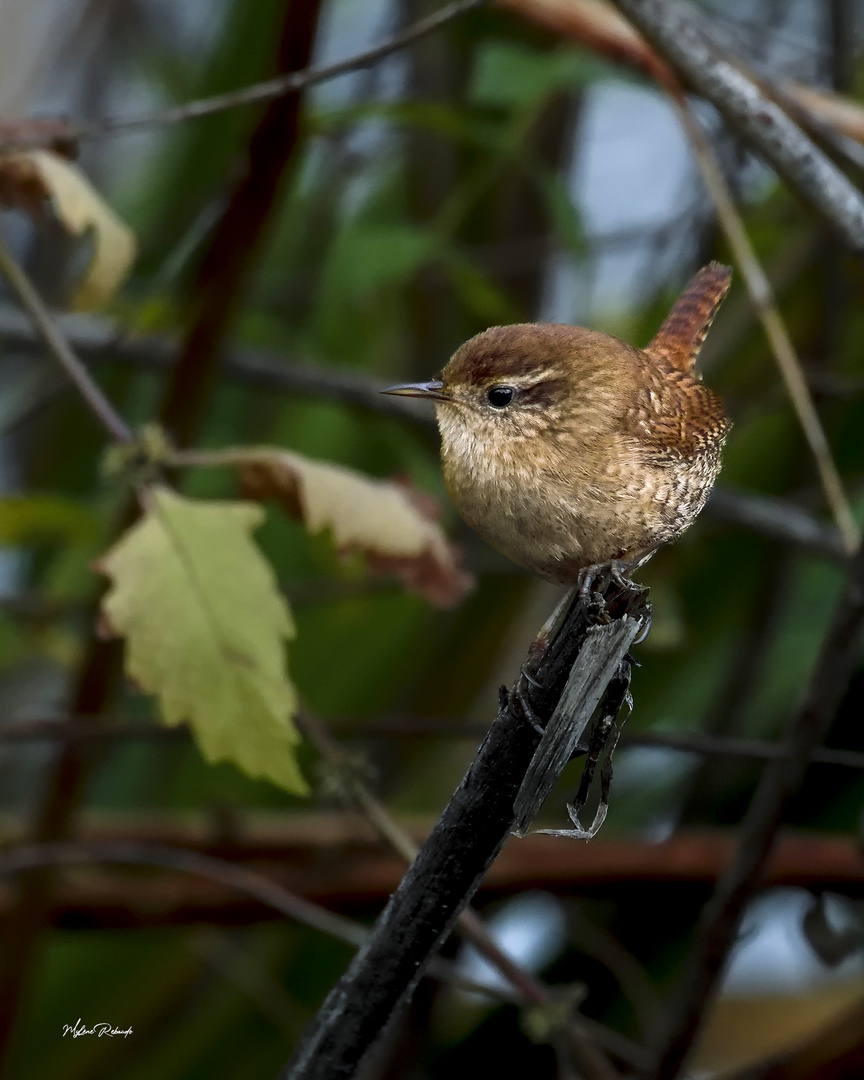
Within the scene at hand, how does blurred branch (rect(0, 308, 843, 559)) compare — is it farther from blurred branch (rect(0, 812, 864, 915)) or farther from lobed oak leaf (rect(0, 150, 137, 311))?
blurred branch (rect(0, 812, 864, 915))

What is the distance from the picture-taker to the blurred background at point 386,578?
8.12 feet

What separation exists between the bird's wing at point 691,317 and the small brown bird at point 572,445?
11 centimetres

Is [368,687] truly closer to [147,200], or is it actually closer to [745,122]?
[147,200]

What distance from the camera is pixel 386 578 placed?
280 cm

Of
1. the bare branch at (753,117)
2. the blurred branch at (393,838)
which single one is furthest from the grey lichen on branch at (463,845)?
the bare branch at (753,117)

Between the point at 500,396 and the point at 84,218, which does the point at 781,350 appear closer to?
the point at 500,396

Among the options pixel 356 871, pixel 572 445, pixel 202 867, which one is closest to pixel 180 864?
pixel 202 867

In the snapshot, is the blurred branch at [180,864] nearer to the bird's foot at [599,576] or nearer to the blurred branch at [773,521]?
the bird's foot at [599,576]

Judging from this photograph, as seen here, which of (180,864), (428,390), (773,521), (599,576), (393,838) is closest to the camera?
(599,576)

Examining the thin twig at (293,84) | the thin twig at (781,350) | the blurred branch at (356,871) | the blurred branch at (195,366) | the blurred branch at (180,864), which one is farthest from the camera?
the blurred branch at (356,871)

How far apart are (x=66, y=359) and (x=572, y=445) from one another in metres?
0.66

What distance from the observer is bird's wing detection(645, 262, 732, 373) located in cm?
194

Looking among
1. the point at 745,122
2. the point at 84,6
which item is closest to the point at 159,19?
the point at 84,6

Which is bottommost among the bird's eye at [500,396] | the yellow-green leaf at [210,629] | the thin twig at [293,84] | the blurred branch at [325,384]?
the yellow-green leaf at [210,629]
